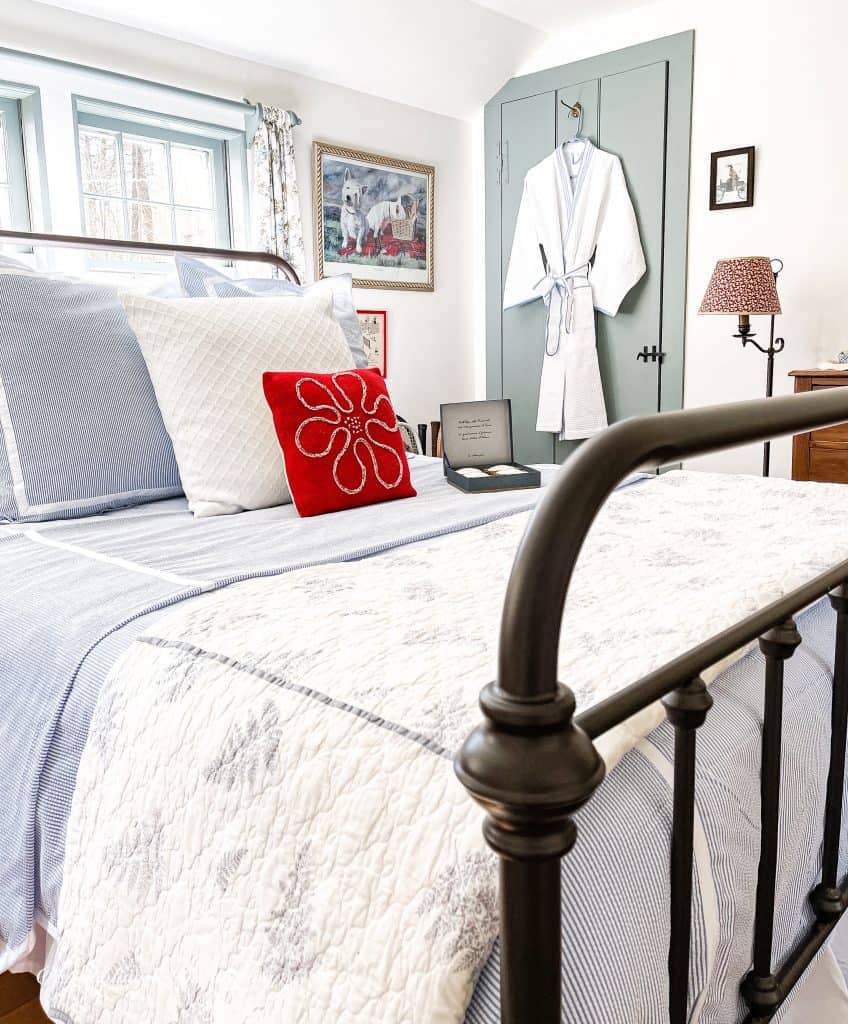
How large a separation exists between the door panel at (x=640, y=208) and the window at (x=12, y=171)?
240 cm

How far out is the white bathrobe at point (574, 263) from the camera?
12.5 feet

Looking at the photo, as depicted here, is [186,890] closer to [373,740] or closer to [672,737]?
[373,740]

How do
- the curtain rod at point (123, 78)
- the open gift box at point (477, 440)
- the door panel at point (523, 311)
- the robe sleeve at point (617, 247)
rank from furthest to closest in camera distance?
the door panel at point (523, 311) → the robe sleeve at point (617, 247) → the curtain rod at point (123, 78) → the open gift box at point (477, 440)

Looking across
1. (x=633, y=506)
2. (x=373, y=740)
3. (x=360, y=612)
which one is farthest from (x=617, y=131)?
(x=373, y=740)

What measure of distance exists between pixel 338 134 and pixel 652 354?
1680mm

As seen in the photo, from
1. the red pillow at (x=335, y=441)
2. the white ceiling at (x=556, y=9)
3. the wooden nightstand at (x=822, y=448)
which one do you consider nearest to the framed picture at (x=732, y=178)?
the white ceiling at (x=556, y=9)

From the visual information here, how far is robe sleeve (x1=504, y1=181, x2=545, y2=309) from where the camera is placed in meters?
4.11

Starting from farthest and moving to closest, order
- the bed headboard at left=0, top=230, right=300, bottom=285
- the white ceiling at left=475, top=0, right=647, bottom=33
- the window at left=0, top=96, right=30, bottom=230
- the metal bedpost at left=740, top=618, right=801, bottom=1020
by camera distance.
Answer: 1. the white ceiling at left=475, top=0, right=647, bottom=33
2. the window at left=0, top=96, right=30, bottom=230
3. the bed headboard at left=0, top=230, right=300, bottom=285
4. the metal bedpost at left=740, top=618, right=801, bottom=1020

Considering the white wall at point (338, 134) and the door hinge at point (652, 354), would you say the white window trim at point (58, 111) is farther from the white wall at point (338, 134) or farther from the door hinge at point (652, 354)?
the door hinge at point (652, 354)

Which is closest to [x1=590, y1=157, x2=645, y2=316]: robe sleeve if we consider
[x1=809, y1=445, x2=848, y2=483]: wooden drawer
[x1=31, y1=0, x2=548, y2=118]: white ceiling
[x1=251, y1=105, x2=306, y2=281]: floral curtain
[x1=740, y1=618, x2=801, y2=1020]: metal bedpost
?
[x1=31, y1=0, x2=548, y2=118]: white ceiling

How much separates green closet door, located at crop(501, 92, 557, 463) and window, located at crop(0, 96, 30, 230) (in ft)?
7.30

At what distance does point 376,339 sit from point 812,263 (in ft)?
6.07

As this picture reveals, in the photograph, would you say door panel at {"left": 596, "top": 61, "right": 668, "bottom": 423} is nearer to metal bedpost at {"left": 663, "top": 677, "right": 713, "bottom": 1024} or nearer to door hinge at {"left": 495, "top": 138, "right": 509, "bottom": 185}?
door hinge at {"left": 495, "top": 138, "right": 509, "bottom": 185}

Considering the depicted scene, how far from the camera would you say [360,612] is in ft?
3.24
